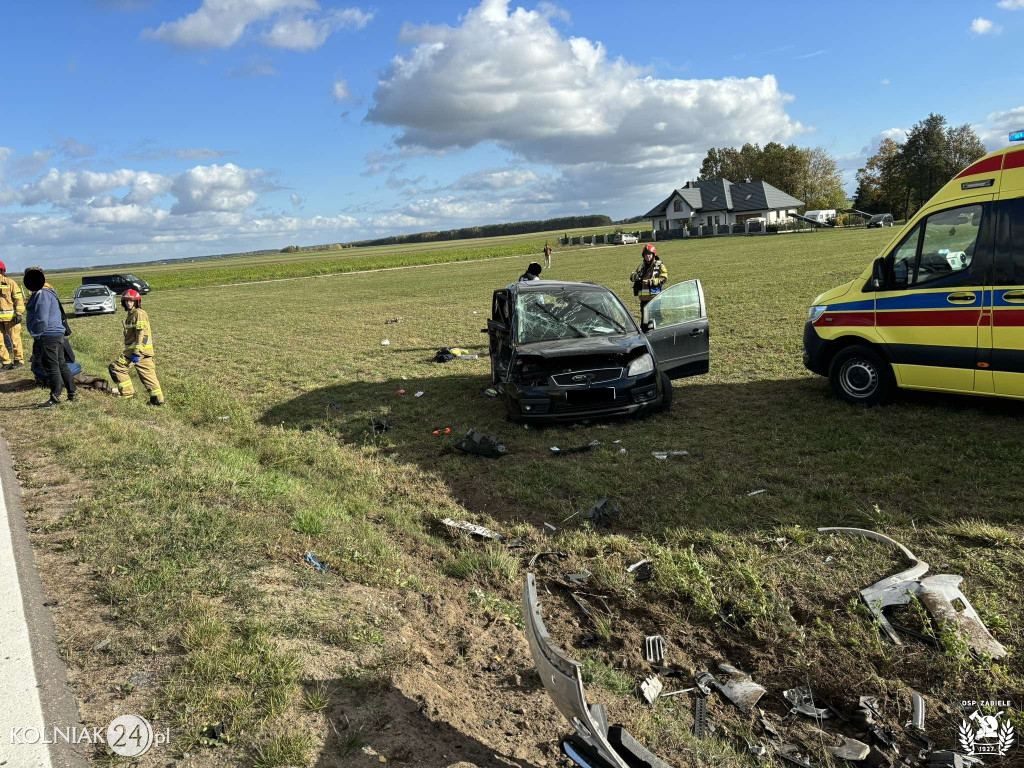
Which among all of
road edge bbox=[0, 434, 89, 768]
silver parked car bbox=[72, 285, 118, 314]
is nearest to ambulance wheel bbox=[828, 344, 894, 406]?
road edge bbox=[0, 434, 89, 768]

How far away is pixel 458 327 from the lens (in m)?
16.9

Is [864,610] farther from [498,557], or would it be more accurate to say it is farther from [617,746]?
[498,557]

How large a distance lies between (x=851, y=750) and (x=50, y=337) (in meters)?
10.5


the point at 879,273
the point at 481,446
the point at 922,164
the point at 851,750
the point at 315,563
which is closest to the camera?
the point at 851,750

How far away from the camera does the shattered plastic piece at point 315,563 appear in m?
4.43

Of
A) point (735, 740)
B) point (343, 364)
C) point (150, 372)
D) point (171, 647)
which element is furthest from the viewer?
point (343, 364)

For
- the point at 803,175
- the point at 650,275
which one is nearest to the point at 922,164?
the point at 803,175

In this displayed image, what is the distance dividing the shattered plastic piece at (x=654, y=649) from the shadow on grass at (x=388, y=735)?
95cm

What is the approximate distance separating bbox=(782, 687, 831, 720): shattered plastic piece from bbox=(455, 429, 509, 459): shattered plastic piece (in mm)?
3911

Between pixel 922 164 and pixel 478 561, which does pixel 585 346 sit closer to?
pixel 478 561

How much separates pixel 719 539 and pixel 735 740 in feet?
5.56

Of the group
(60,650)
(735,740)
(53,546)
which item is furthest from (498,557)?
(53,546)

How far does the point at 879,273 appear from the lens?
277 inches

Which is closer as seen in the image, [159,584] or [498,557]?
[159,584]
